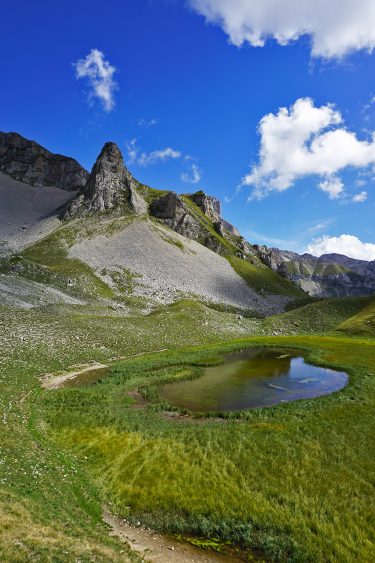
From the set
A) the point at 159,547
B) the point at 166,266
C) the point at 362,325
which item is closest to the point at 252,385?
the point at 159,547

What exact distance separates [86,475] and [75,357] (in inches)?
1229

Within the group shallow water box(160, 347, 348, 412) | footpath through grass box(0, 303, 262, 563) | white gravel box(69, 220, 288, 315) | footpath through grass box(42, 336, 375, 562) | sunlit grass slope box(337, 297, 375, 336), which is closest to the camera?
footpath through grass box(0, 303, 262, 563)

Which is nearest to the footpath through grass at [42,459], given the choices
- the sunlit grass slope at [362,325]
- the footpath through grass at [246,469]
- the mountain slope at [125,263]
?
the footpath through grass at [246,469]

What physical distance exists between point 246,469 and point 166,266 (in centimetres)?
13882

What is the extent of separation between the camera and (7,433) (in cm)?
2350

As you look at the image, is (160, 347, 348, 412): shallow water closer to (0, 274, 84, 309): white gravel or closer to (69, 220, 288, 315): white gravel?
(0, 274, 84, 309): white gravel

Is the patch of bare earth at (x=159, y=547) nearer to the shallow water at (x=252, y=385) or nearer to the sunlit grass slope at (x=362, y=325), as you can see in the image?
the shallow water at (x=252, y=385)

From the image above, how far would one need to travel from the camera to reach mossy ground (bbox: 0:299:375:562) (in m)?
14.4

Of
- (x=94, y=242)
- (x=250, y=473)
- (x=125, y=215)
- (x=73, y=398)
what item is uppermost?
(x=125, y=215)

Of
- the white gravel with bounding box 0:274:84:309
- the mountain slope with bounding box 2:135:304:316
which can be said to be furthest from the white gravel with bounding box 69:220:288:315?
the white gravel with bounding box 0:274:84:309

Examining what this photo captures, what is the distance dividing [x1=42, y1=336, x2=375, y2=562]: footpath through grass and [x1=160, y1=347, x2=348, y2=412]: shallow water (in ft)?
12.4

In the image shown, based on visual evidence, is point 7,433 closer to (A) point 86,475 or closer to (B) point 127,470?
(A) point 86,475

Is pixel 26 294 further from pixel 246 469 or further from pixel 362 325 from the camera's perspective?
pixel 362 325

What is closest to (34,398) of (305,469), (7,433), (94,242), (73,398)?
(73,398)
